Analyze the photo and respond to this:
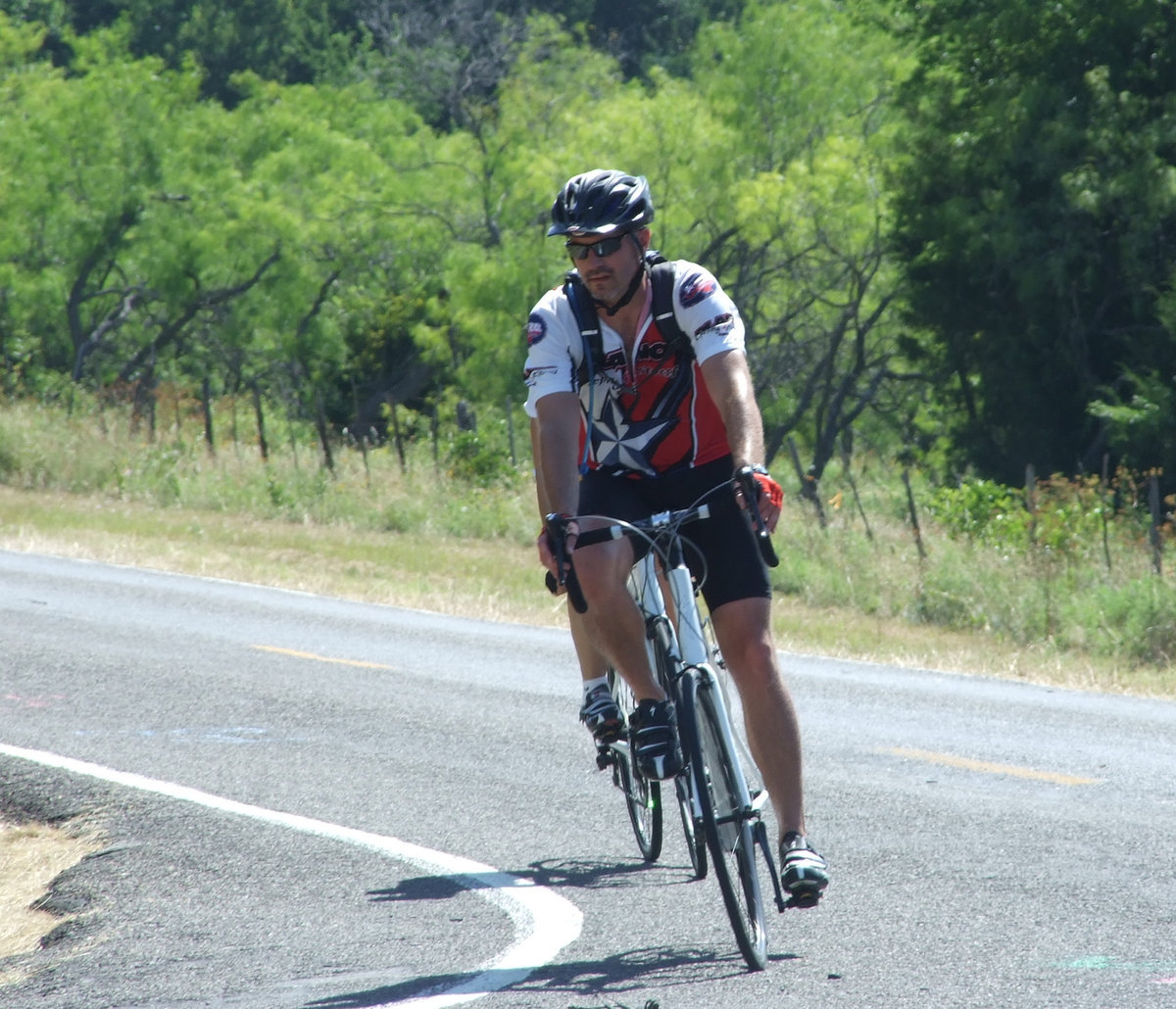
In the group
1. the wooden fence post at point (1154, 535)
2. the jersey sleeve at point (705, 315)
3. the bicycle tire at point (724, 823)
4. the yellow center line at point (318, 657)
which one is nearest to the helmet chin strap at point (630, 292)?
the jersey sleeve at point (705, 315)

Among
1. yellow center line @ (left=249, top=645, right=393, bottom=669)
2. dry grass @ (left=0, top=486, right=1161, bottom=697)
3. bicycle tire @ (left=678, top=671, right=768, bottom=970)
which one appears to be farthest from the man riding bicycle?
dry grass @ (left=0, top=486, right=1161, bottom=697)

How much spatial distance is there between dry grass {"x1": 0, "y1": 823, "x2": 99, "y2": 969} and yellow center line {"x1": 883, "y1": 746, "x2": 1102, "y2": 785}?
3.89 m

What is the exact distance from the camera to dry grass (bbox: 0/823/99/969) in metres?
5.44

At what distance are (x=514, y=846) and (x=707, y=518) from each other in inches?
74.6

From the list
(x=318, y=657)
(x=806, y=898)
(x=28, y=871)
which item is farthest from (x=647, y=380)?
(x=318, y=657)

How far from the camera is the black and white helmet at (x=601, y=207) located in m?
4.97

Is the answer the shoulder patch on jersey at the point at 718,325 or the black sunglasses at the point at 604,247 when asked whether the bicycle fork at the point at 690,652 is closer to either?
the shoulder patch on jersey at the point at 718,325

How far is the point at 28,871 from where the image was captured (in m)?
6.24

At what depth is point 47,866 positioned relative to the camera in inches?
246

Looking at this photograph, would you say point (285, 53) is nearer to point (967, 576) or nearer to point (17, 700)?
point (967, 576)

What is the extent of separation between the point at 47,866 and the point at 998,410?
2219cm

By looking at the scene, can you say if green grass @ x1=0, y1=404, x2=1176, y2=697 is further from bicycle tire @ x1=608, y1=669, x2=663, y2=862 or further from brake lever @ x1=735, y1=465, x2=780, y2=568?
brake lever @ x1=735, y1=465, x2=780, y2=568

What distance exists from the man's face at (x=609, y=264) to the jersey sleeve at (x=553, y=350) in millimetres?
109

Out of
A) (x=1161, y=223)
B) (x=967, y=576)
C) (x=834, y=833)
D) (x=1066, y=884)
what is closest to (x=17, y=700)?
(x=834, y=833)
